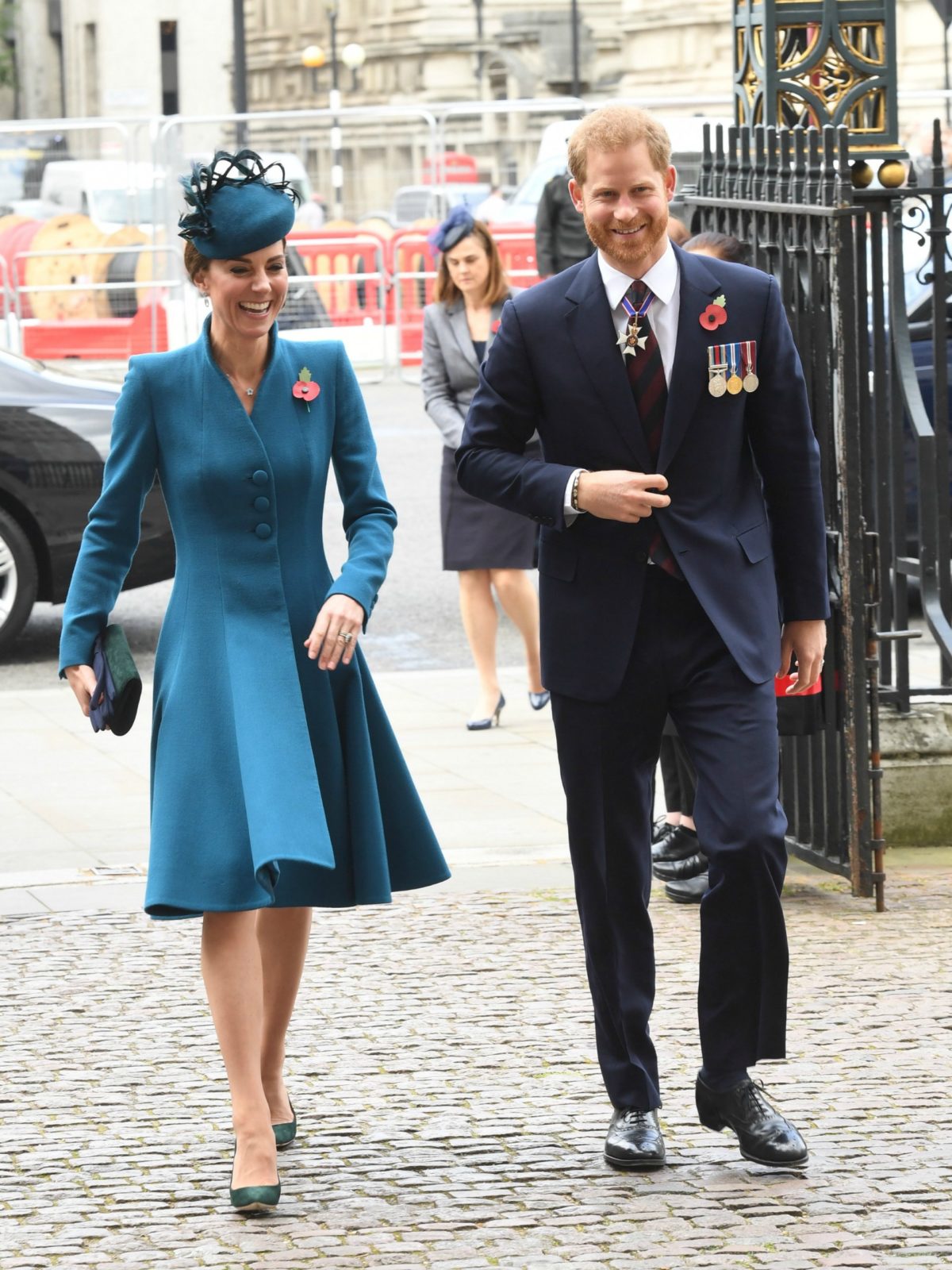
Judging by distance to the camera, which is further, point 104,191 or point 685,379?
point 104,191

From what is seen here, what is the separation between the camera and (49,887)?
6.91 meters

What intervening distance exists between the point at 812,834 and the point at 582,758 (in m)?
2.41

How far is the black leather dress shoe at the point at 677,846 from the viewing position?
6.84 m

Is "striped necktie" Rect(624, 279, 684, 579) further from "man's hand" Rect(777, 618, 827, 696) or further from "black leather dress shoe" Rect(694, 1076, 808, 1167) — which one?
"black leather dress shoe" Rect(694, 1076, 808, 1167)

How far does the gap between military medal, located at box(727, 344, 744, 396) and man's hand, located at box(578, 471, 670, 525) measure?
0.22m

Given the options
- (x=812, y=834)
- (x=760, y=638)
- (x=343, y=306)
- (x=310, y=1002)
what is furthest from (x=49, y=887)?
(x=343, y=306)

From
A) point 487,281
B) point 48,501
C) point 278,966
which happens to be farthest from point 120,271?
point 278,966

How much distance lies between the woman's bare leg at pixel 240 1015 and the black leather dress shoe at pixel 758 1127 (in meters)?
0.84

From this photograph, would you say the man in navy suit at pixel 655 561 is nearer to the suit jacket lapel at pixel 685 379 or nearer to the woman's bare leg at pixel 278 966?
the suit jacket lapel at pixel 685 379

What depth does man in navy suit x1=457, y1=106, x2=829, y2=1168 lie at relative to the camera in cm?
444

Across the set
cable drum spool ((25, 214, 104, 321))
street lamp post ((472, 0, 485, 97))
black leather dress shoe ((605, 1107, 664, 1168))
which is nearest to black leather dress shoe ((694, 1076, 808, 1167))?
black leather dress shoe ((605, 1107, 664, 1168))

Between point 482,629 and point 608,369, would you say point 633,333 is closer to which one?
point 608,369

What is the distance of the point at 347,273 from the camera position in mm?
24078

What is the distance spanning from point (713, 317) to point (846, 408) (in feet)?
6.74
